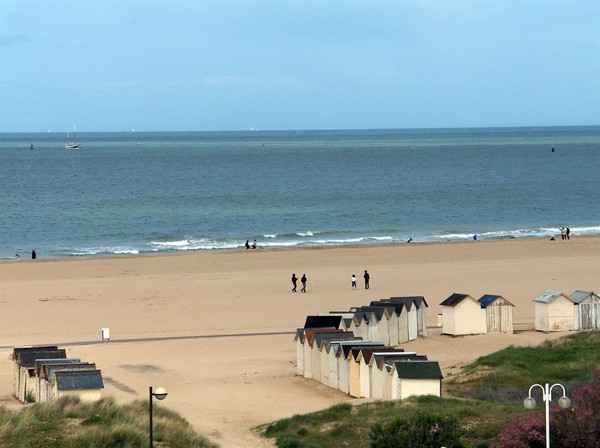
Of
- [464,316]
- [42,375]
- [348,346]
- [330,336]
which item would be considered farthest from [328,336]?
[42,375]

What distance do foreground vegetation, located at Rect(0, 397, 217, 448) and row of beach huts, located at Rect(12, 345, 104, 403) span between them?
0.76 metres

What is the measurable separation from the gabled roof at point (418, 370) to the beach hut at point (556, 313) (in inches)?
401

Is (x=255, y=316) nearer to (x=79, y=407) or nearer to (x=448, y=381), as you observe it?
(x=448, y=381)

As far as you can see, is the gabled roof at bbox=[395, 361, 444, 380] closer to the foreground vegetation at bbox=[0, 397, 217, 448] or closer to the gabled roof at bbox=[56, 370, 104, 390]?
the foreground vegetation at bbox=[0, 397, 217, 448]

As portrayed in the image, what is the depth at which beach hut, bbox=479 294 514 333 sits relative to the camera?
32875 millimetres

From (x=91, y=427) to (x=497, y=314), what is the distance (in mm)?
16596

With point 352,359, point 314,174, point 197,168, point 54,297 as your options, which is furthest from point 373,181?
point 352,359

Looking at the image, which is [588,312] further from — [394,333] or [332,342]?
[332,342]

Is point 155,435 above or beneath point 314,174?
beneath

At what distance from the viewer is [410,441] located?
18.2 metres

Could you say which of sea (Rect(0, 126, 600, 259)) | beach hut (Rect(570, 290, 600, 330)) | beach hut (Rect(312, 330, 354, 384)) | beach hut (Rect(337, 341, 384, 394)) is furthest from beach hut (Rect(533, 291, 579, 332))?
sea (Rect(0, 126, 600, 259))

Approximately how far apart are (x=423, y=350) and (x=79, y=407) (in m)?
Result: 12.4

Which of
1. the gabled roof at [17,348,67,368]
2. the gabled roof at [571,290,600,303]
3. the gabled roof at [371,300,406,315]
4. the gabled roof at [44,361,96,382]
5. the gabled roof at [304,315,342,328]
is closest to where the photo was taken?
the gabled roof at [44,361,96,382]

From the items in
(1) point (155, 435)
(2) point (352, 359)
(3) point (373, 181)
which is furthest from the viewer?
(3) point (373, 181)
